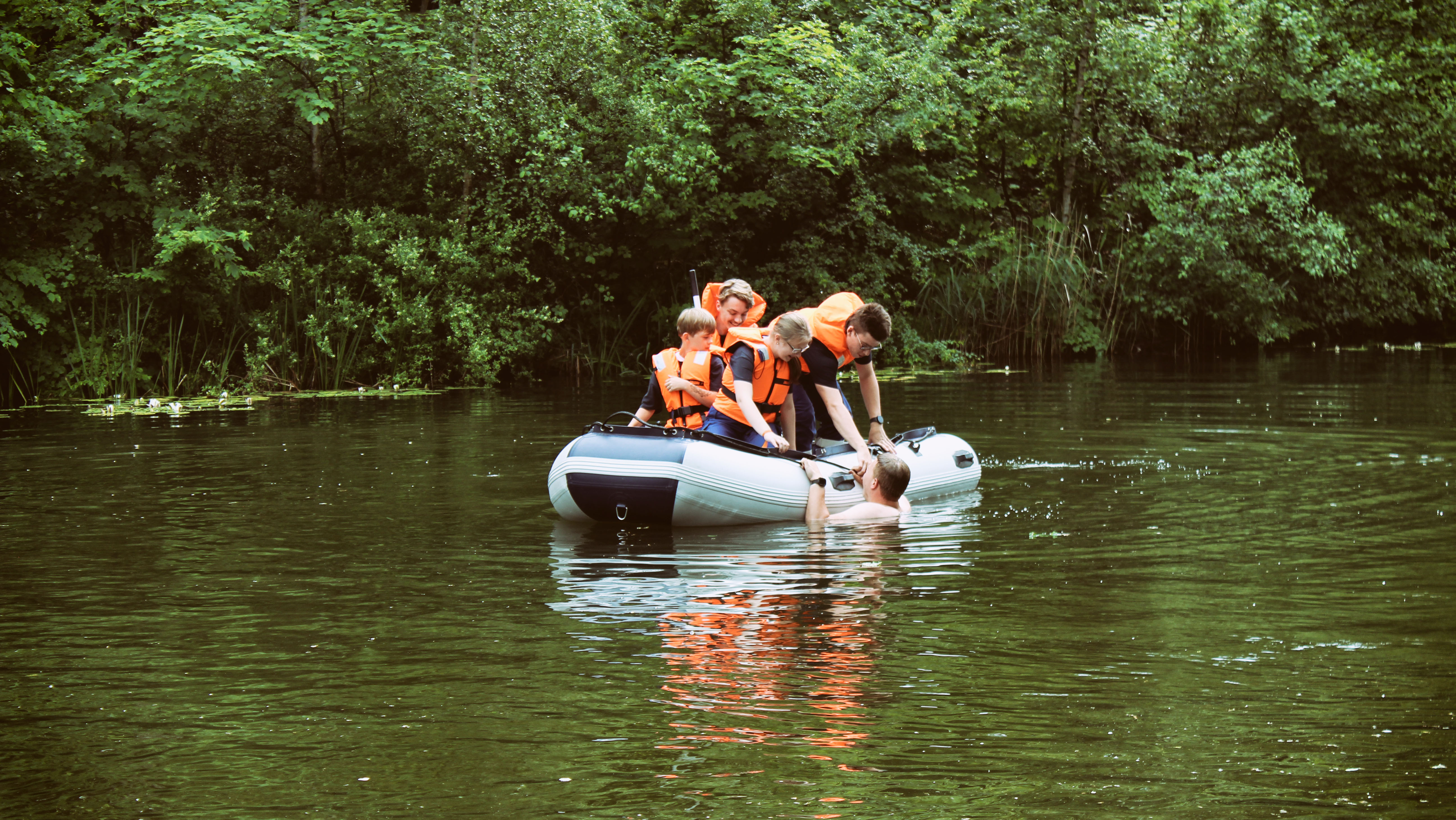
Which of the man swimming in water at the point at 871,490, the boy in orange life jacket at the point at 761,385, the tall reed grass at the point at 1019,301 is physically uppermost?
the tall reed grass at the point at 1019,301

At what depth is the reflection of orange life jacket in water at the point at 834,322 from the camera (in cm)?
993

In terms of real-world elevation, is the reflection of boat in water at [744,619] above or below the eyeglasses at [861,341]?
below

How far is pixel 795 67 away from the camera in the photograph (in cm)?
2259

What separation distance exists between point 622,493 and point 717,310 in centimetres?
174

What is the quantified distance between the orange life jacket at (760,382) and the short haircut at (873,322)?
1.85 feet

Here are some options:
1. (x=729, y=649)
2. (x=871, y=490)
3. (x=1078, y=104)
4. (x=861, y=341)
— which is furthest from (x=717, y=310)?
(x=1078, y=104)

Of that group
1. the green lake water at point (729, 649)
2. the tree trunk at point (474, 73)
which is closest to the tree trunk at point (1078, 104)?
the tree trunk at point (474, 73)

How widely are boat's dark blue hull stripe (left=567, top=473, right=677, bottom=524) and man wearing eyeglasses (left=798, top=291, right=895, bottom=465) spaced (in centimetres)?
125

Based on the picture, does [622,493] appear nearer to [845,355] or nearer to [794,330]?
[794,330]

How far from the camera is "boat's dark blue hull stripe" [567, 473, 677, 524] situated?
914 centimetres

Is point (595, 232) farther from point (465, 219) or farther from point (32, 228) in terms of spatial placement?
point (32, 228)

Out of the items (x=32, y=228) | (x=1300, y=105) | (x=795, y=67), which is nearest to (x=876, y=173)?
(x=795, y=67)

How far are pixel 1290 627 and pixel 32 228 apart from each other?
16970 millimetres

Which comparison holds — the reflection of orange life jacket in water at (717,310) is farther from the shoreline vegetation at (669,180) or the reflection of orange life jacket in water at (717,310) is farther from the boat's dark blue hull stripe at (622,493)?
the shoreline vegetation at (669,180)
